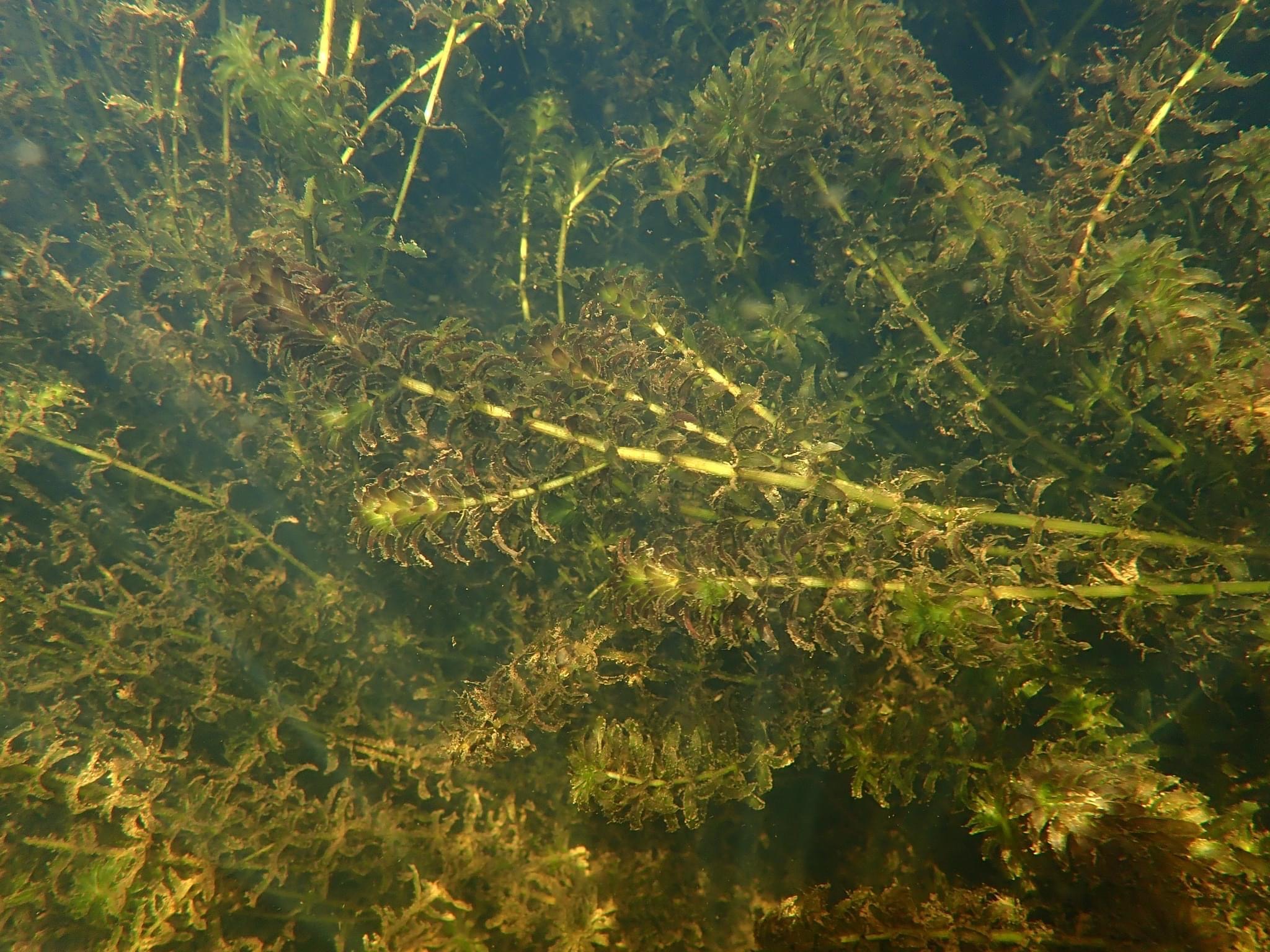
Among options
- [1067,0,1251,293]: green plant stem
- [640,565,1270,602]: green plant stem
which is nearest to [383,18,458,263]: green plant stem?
[640,565,1270,602]: green plant stem

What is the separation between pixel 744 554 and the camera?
2.43m

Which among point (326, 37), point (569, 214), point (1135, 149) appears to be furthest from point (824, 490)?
point (326, 37)

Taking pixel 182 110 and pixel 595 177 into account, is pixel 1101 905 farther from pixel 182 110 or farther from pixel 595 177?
pixel 182 110

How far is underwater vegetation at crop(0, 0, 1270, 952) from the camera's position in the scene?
228 cm

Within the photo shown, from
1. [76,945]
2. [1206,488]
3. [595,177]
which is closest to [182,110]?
[595,177]

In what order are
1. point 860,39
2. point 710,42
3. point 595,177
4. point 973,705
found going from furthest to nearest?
point 710,42
point 595,177
point 860,39
point 973,705

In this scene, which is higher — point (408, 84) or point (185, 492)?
point (408, 84)

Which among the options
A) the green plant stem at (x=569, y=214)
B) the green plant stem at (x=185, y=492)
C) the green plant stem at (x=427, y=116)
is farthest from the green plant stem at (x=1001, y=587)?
the green plant stem at (x=427, y=116)

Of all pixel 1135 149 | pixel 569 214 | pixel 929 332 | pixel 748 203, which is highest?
pixel 748 203

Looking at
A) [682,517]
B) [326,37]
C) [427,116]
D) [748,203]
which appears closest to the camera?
[682,517]

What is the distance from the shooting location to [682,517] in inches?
117

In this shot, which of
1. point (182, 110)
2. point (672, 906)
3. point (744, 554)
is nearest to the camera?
point (744, 554)

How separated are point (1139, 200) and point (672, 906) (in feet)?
12.1

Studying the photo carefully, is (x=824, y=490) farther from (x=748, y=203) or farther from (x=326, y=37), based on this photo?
(x=326, y=37)
